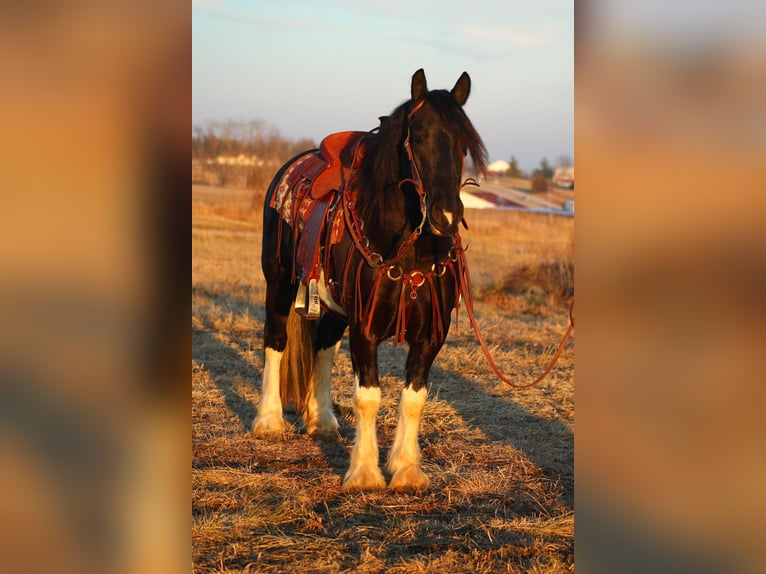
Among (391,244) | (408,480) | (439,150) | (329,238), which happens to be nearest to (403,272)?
(391,244)

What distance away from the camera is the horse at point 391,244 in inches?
161

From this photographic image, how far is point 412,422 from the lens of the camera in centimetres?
470

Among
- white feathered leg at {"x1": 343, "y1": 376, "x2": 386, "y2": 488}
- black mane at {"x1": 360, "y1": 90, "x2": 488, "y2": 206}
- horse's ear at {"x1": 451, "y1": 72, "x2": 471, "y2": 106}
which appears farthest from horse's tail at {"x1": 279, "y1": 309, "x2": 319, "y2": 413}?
horse's ear at {"x1": 451, "y1": 72, "x2": 471, "y2": 106}

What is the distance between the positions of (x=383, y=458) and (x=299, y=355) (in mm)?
1023

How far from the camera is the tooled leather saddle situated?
4938mm

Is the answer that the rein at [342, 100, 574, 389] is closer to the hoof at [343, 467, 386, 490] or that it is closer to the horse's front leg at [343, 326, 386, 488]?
the horse's front leg at [343, 326, 386, 488]

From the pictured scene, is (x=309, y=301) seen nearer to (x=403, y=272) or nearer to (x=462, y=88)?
(x=403, y=272)
